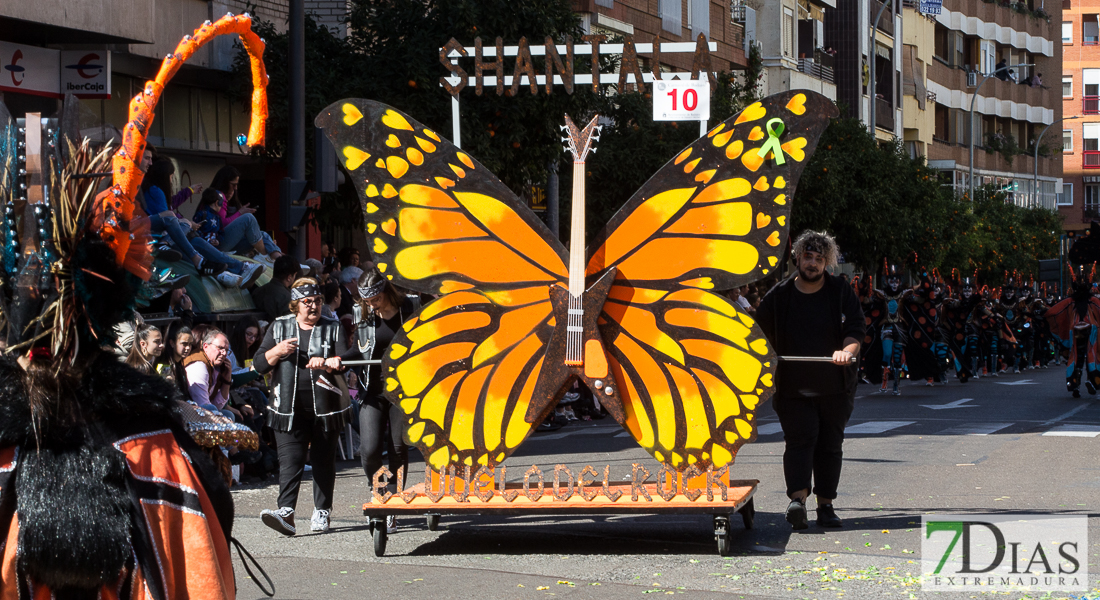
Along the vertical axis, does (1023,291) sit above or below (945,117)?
below

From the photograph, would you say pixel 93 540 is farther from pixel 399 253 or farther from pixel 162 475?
pixel 399 253

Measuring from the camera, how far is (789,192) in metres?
8.15

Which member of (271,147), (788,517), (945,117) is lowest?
(788,517)

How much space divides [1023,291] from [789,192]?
26609mm

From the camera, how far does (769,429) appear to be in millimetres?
16203

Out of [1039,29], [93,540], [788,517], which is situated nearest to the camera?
[93,540]

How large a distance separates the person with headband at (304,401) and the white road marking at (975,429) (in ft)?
27.4

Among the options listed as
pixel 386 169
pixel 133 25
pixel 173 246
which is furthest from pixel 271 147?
pixel 386 169

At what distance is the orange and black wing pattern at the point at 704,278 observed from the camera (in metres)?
8.13

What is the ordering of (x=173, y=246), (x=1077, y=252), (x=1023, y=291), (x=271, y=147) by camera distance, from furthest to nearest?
(x=1023, y=291)
(x=1077, y=252)
(x=271, y=147)
(x=173, y=246)

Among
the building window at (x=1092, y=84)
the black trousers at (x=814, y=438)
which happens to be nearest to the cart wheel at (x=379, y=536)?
the black trousers at (x=814, y=438)

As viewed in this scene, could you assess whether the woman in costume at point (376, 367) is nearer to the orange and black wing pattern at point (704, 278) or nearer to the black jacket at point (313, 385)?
the black jacket at point (313, 385)

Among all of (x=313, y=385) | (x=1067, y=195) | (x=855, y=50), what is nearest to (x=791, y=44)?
(x=855, y=50)

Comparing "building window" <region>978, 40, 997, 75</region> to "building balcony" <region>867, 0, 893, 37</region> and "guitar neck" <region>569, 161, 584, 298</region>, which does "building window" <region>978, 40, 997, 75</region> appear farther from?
"guitar neck" <region>569, 161, 584, 298</region>
